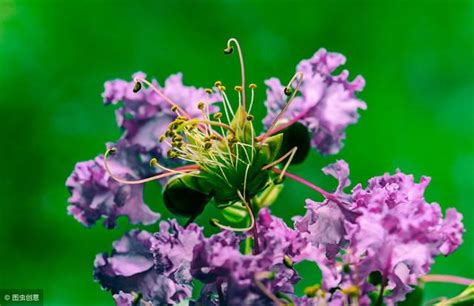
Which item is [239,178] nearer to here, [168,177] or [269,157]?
[269,157]

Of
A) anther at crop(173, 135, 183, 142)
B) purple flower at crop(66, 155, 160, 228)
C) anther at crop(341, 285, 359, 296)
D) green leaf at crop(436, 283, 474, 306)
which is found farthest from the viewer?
purple flower at crop(66, 155, 160, 228)

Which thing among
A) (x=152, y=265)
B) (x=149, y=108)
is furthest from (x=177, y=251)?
(x=149, y=108)

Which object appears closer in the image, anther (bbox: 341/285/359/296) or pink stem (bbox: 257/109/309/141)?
anther (bbox: 341/285/359/296)

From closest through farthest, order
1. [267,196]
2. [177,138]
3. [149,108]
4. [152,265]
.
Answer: [152,265]
[177,138]
[267,196]
[149,108]

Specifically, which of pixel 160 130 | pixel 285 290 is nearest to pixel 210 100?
pixel 160 130

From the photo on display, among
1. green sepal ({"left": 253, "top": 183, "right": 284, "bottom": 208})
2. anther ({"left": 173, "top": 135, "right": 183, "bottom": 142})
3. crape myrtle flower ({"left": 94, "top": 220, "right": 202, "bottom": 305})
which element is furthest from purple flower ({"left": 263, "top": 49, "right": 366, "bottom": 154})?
crape myrtle flower ({"left": 94, "top": 220, "right": 202, "bottom": 305})

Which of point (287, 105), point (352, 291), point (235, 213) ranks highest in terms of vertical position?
point (287, 105)

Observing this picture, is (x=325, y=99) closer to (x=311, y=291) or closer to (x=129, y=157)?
(x=129, y=157)

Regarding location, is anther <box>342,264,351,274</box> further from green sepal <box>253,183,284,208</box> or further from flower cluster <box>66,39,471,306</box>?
green sepal <box>253,183,284,208</box>
